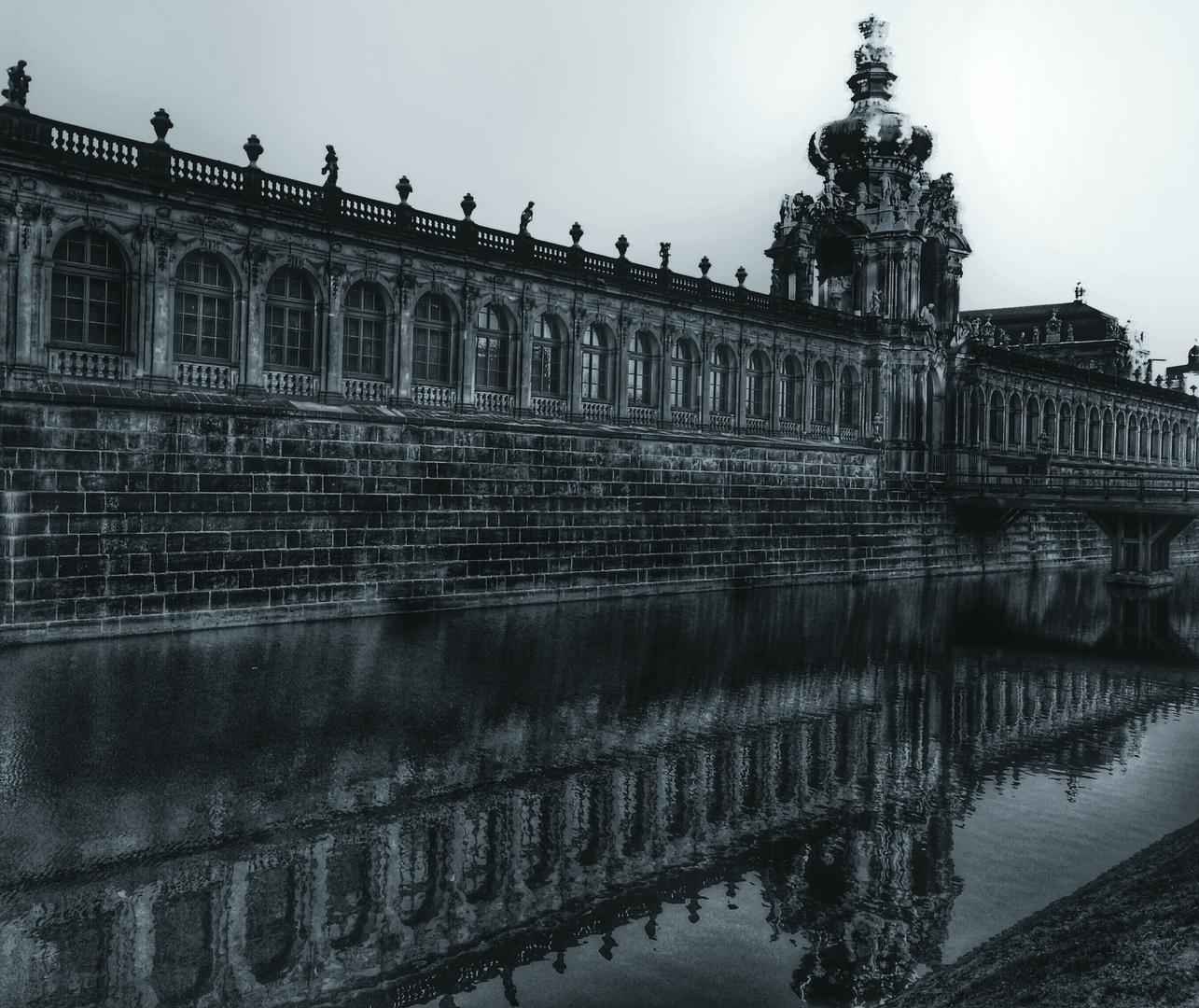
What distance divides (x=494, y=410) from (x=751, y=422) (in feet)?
39.1

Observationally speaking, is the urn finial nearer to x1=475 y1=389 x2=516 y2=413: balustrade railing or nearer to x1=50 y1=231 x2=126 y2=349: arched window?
x1=50 y1=231 x2=126 y2=349: arched window

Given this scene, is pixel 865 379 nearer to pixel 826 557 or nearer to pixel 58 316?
pixel 826 557

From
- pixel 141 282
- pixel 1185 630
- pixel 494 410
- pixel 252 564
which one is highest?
pixel 141 282

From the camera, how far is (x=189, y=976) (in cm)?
672

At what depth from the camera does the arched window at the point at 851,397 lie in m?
41.6

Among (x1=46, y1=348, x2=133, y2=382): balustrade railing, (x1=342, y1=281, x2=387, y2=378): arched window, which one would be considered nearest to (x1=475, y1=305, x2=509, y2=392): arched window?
(x1=342, y1=281, x2=387, y2=378): arched window

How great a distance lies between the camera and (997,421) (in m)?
49.6

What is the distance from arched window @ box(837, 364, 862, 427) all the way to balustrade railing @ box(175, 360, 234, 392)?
25.7 m

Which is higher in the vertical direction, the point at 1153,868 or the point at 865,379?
the point at 865,379

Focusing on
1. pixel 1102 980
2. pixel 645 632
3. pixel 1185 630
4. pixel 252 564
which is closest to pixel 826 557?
pixel 1185 630

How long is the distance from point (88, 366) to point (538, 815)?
1561 centimetres

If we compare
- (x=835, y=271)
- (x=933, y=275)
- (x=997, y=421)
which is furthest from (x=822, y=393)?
(x=997, y=421)

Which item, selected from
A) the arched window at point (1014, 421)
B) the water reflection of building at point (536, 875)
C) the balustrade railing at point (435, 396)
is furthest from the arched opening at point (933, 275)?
the water reflection of building at point (536, 875)

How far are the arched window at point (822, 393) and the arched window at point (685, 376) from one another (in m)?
7.17
